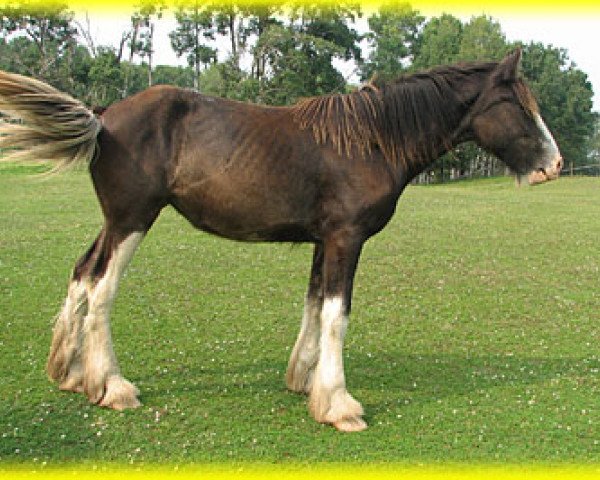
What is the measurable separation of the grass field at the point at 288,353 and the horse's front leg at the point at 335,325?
18cm

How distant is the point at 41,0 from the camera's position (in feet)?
126

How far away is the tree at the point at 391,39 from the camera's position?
195 ft

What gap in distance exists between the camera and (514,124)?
5.11 meters

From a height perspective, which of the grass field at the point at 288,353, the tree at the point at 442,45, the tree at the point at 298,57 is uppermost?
the tree at the point at 442,45

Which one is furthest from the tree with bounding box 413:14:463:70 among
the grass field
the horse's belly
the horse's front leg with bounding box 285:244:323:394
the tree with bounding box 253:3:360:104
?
the horse's belly

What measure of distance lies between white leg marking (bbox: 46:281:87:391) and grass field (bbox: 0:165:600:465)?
0.16m

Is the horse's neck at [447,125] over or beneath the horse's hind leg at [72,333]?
over

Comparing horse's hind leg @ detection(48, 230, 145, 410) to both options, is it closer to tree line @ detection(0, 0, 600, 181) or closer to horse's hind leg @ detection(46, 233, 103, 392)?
horse's hind leg @ detection(46, 233, 103, 392)

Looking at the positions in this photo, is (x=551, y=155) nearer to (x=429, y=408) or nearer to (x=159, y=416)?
(x=429, y=408)

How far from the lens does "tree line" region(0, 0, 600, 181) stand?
39.2 m

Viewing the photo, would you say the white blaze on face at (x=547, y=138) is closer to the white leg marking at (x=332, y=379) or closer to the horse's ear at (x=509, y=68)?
the horse's ear at (x=509, y=68)

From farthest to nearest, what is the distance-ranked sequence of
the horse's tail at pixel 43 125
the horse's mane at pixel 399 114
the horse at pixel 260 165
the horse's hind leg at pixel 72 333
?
the horse's hind leg at pixel 72 333 < the horse's mane at pixel 399 114 < the horse at pixel 260 165 < the horse's tail at pixel 43 125

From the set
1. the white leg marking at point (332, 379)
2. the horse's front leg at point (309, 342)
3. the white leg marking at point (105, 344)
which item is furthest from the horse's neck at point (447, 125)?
the white leg marking at point (105, 344)

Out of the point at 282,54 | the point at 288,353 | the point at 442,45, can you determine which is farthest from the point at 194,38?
the point at 288,353
